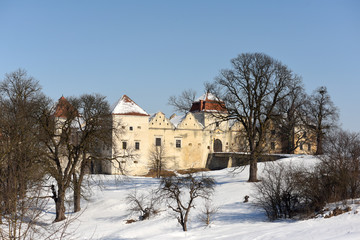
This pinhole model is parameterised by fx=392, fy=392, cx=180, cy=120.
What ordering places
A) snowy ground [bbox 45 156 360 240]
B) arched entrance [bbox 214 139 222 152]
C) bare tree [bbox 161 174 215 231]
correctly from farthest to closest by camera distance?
arched entrance [bbox 214 139 222 152], bare tree [bbox 161 174 215 231], snowy ground [bbox 45 156 360 240]

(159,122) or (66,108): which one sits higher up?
(159,122)

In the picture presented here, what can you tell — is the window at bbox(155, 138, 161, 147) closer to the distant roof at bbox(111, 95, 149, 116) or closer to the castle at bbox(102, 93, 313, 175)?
the castle at bbox(102, 93, 313, 175)

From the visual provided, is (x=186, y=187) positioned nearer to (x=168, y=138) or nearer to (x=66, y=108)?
(x=66, y=108)

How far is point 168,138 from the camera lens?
48.1 meters

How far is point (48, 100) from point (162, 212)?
31.4ft

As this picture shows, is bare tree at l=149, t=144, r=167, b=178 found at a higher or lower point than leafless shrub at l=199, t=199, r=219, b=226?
higher

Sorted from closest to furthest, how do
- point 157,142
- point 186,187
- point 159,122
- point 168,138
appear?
point 186,187
point 157,142
point 159,122
point 168,138

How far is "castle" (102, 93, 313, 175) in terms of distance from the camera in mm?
43812

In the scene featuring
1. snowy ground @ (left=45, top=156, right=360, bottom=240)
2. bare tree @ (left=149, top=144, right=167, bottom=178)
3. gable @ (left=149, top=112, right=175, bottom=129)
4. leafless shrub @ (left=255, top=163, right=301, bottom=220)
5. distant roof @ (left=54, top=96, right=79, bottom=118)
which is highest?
gable @ (left=149, top=112, right=175, bottom=129)

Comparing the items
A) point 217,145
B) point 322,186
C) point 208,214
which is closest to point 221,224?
point 208,214

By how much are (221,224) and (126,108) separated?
87.7 feet

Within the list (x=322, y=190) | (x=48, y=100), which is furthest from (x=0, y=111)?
(x=322, y=190)

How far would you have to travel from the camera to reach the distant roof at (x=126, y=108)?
4378 cm

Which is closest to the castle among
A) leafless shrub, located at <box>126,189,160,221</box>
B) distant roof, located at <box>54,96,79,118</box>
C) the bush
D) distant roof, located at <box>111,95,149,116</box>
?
Answer: distant roof, located at <box>111,95,149,116</box>
